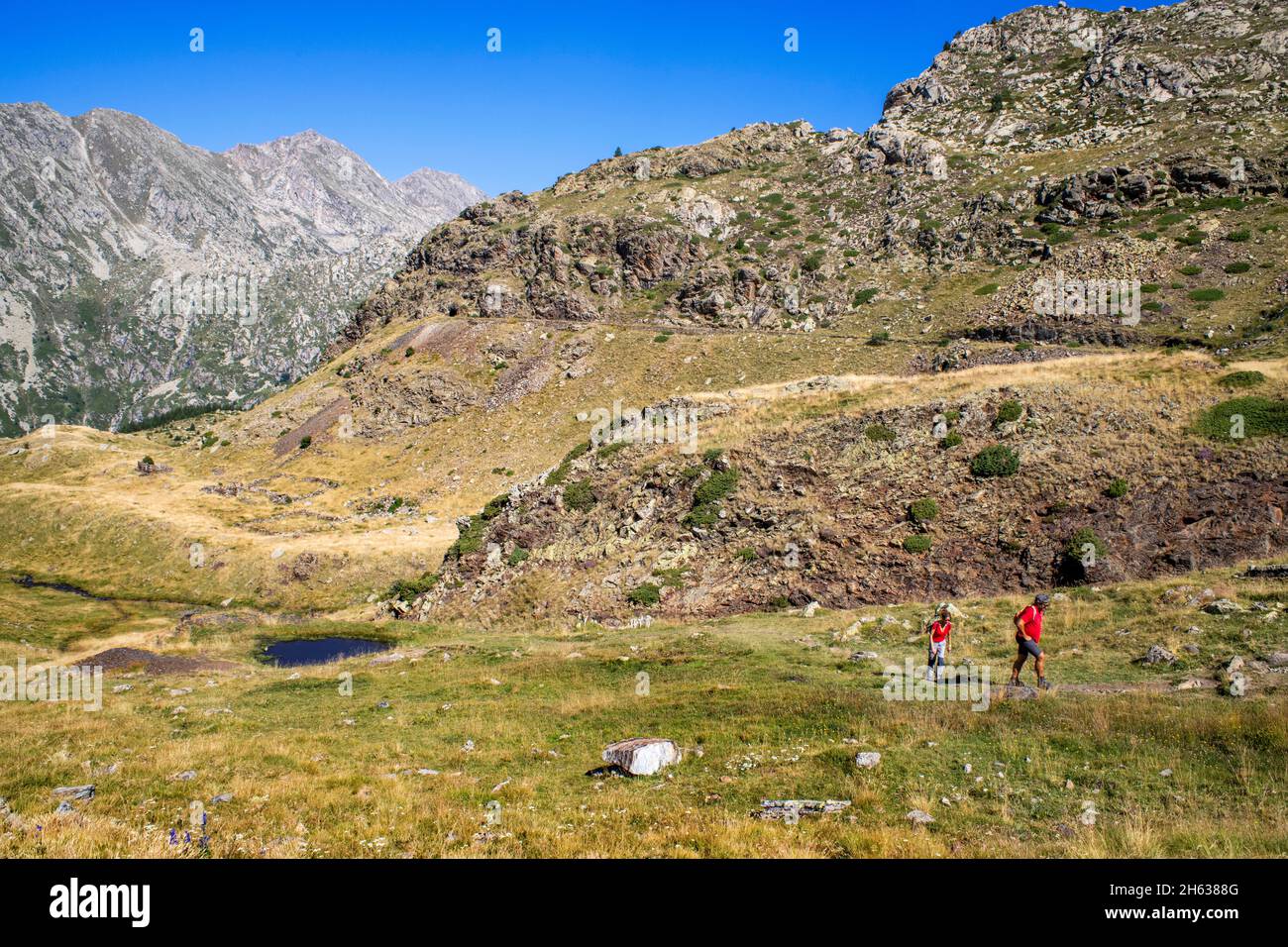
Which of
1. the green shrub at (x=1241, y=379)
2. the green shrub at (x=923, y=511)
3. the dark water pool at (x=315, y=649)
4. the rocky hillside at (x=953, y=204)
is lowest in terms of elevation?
the dark water pool at (x=315, y=649)

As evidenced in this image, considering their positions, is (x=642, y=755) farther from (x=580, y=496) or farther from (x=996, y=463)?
(x=580, y=496)

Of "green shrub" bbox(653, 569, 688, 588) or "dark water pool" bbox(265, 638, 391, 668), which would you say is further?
"dark water pool" bbox(265, 638, 391, 668)

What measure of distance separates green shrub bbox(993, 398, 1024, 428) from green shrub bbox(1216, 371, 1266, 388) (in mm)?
9078

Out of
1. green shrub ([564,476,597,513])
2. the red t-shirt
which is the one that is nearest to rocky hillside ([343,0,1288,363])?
green shrub ([564,476,597,513])

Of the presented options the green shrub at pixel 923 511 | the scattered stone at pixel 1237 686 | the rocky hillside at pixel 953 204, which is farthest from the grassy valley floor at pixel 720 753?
the rocky hillside at pixel 953 204

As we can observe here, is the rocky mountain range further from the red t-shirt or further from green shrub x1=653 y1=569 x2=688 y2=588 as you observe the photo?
the red t-shirt

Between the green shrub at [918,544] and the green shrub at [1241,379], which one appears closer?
the green shrub at [918,544]

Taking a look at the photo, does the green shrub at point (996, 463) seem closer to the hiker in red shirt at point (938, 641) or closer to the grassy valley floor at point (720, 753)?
the grassy valley floor at point (720, 753)

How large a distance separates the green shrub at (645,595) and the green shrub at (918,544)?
12052mm

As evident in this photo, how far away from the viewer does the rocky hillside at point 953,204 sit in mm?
75062

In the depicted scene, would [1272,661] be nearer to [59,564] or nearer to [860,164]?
[59,564]

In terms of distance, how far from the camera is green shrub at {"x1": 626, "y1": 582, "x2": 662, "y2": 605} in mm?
32469

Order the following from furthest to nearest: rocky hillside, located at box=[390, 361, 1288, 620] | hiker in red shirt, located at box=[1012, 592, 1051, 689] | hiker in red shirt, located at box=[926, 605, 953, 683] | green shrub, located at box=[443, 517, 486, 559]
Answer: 1. green shrub, located at box=[443, 517, 486, 559]
2. rocky hillside, located at box=[390, 361, 1288, 620]
3. hiker in red shirt, located at box=[926, 605, 953, 683]
4. hiker in red shirt, located at box=[1012, 592, 1051, 689]
